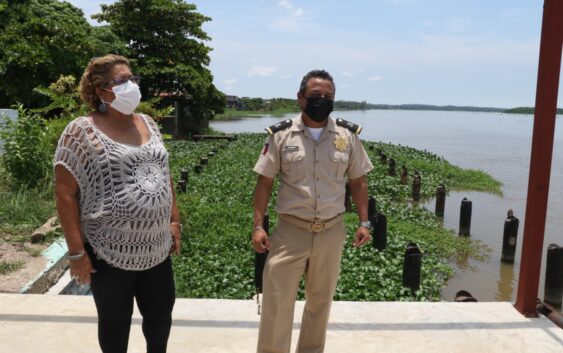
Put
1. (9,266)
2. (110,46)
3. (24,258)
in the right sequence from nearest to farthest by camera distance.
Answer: (9,266)
(24,258)
(110,46)

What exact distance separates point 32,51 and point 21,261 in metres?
12.7

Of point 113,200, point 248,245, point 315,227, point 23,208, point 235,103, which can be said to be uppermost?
point 235,103

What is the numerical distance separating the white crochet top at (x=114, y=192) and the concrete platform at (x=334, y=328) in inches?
38.0

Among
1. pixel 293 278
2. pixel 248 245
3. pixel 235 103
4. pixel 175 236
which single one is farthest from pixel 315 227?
pixel 235 103

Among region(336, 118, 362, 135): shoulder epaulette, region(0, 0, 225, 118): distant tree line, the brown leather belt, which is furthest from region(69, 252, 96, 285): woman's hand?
region(0, 0, 225, 118): distant tree line

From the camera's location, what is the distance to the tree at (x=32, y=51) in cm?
1511

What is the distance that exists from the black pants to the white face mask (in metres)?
0.65

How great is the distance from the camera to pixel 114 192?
7.14 feet

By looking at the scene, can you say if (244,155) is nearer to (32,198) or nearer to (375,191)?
(375,191)

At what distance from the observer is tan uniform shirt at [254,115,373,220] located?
2613mm

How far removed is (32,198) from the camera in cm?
648

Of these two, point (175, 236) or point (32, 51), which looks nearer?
point (175, 236)

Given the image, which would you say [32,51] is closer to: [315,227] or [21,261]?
[21,261]

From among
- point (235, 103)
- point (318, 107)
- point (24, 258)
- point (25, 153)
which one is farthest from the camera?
point (235, 103)
